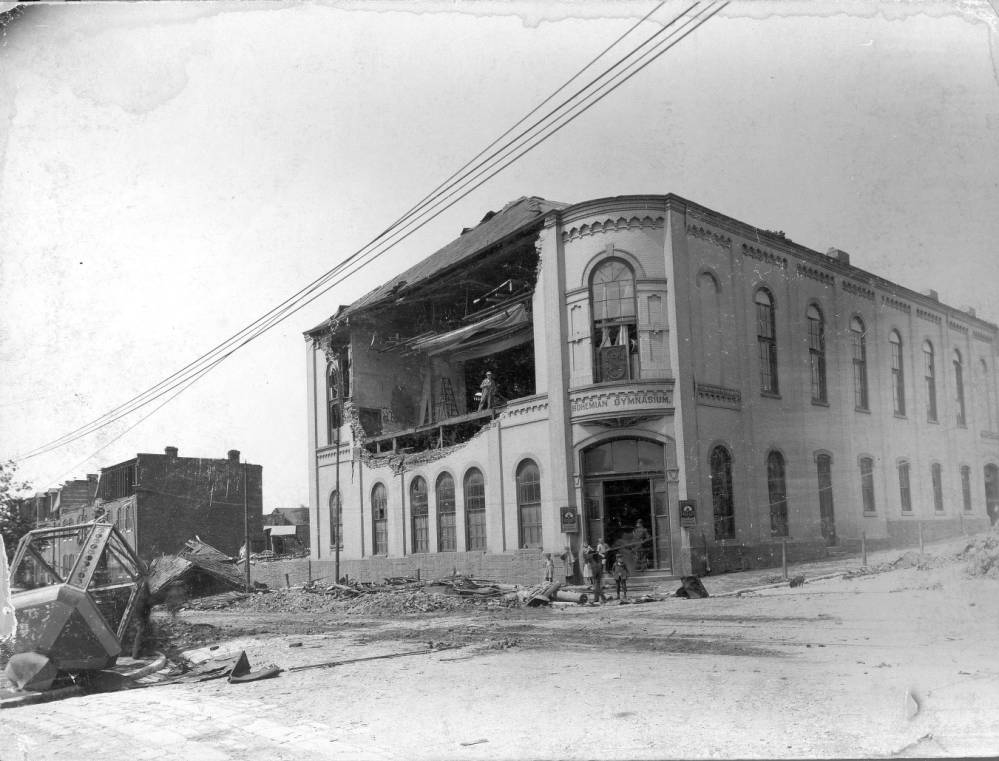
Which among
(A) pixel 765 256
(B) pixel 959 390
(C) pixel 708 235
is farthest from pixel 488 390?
(B) pixel 959 390

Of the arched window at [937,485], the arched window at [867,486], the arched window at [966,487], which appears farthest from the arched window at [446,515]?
the arched window at [966,487]

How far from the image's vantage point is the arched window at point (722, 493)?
18.7m

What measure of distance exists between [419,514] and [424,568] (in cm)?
180

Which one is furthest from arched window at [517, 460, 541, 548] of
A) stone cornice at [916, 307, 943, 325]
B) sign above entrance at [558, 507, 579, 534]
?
stone cornice at [916, 307, 943, 325]

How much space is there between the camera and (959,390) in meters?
14.9

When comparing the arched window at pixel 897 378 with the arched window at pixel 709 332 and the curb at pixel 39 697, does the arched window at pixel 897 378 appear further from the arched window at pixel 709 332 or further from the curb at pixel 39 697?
the curb at pixel 39 697

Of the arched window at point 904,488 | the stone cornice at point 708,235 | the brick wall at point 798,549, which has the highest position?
the stone cornice at point 708,235

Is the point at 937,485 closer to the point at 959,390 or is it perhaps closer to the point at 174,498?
the point at 959,390

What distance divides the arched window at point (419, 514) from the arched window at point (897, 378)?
13511 mm

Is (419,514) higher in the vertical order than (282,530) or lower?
higher

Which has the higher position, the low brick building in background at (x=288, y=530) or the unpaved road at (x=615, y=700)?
the low brick building in background at (x=288, y=530)

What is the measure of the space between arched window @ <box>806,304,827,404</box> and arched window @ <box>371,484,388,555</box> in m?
13.9

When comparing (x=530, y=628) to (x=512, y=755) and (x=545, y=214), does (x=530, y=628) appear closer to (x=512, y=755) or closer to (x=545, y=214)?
(x=512, y=755)

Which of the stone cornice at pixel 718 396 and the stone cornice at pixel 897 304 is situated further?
the stone cornice at pixel 718 396
